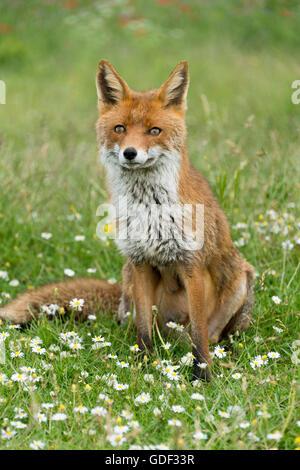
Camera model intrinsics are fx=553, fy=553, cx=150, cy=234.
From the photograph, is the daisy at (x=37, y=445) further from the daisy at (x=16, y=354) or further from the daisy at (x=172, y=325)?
the daisy at (x=172, y=325)

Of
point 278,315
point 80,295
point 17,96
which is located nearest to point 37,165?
point 80,295

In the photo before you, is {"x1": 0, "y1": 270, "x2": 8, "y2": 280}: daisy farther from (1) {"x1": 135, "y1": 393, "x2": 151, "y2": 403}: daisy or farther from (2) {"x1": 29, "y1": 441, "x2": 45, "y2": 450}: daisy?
(2) {"x1": 29, "y1": 441, "x2": 45, "y2": 450}: daisy

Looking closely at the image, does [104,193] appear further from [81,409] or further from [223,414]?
[223,414]

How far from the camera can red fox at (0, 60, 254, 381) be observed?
368cm

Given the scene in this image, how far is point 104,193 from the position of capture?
6.15 m

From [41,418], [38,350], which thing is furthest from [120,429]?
[38,350]

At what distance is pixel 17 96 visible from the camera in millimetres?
11477

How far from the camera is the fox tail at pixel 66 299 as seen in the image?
4.38 m

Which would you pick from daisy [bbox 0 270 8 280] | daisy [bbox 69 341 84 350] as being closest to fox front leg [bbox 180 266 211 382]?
daisy [bbox 69 341 84 350]

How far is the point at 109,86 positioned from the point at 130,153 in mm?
662

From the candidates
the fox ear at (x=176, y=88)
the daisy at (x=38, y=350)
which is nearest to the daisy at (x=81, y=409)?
the daisy at (x=38, y=350)
